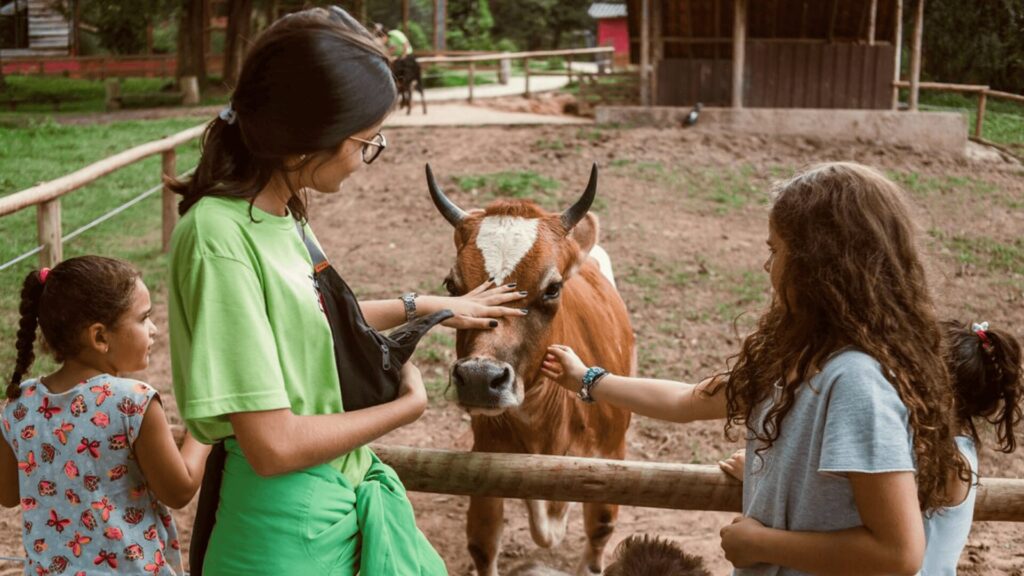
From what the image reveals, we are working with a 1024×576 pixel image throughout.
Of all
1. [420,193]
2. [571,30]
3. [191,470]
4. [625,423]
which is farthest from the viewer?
[571,30]

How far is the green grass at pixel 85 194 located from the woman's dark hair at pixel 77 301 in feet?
15.5

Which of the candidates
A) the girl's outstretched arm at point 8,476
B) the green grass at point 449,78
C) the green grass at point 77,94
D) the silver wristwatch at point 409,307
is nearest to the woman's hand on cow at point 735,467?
the silver wristwatch at point 409,307

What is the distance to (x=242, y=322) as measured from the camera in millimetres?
1860

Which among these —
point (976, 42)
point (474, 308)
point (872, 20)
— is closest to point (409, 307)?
point (474, 308)

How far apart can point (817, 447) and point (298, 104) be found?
1187 millimetres

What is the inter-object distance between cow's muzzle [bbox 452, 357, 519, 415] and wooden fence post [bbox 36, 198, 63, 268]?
3.90 metres

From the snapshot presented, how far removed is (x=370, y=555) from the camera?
6.68 ft

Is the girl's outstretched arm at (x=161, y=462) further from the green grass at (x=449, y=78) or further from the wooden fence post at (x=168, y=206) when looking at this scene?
the green grass at (x=449, y=78)

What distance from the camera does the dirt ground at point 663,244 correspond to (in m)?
5.89

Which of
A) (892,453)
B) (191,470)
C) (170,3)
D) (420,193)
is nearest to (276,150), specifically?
(191,470)

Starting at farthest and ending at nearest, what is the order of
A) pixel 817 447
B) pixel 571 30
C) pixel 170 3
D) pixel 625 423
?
pixel 571 30
pixel 170 3
pixel 625 423
pixel 817 447

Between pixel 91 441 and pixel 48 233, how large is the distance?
4369mm

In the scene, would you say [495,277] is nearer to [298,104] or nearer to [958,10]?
[298,104]

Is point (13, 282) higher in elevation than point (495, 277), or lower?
lower
